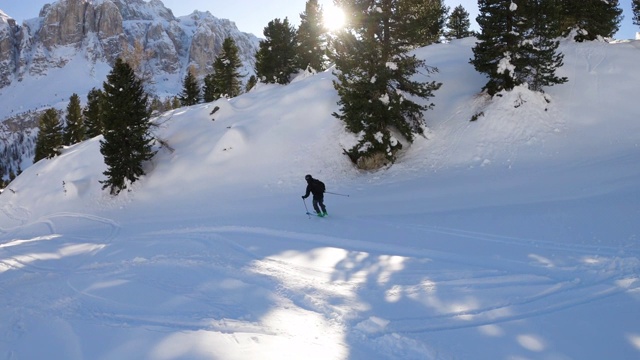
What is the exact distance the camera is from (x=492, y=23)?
1862 cm

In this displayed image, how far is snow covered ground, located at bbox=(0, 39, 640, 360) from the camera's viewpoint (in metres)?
5.02

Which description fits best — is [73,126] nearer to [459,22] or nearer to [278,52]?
[278,52]

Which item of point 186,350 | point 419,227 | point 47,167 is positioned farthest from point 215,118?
point 186,350

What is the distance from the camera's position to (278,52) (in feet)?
125

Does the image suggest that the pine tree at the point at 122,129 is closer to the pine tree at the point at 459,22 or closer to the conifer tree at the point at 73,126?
the conifer tree at the point at 73,126

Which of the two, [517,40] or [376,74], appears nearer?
[376,74]

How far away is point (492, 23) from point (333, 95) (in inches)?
442

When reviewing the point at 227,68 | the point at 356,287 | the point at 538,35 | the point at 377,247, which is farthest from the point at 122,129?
the point at 538,35

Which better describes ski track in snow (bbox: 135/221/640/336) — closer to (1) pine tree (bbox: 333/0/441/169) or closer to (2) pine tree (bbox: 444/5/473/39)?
(1) pine tree (bbox: 333/0/441/169)

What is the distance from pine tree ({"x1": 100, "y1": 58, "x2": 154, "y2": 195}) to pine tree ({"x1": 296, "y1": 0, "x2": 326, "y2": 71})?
19.6 meters

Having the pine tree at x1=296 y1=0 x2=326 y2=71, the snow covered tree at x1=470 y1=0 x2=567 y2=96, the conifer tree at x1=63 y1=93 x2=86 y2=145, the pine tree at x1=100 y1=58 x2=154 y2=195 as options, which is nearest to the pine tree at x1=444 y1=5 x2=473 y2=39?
the pine tree at x1=296 y1=0 x2=326 y2=71

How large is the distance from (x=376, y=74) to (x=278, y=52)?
23.0m

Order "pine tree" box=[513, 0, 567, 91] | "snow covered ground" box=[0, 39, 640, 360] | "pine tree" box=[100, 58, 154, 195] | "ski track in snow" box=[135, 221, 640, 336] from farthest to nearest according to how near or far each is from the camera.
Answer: "pine tree" box=[100, 58, 154, 195] < "pine tree" box=[513, 0, 567, 91] < "ski track in snow" box=[135, 221, 640, 336] < "snow covered ground" box=[0, 39, 640, 360]

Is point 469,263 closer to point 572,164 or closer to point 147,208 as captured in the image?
point 572,164
